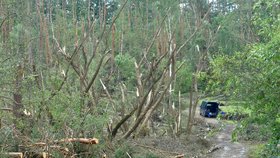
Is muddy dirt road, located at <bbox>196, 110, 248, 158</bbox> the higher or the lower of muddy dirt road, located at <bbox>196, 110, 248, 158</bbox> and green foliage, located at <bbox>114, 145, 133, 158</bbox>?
the lower

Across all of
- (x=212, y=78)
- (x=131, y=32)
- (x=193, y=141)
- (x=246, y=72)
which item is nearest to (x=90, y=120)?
(x=212, y=78)

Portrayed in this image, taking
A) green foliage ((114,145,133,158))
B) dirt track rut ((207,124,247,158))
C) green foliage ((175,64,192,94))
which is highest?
green foliage ((175,64,192,94))

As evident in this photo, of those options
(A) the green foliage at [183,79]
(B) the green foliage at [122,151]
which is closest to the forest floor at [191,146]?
(B) the green foliage at [122,151]

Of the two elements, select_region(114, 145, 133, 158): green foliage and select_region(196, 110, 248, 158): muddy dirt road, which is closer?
select_region(114, 145, 133, 158): green foliage

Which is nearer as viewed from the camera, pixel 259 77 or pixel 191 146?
pixel 259 77

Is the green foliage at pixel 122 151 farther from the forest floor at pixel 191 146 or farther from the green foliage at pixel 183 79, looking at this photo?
the green foliage at pixel 183 79

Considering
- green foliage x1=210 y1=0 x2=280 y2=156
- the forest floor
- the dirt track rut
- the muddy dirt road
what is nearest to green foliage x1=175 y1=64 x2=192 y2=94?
the forest floor

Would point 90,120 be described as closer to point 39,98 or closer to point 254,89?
Result: point 39,98

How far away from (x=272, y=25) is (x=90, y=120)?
17.4 ft

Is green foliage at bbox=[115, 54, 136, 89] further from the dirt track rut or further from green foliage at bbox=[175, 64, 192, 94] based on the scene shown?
the dirt track rut

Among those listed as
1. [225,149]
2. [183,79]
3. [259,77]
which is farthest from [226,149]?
[259,77]

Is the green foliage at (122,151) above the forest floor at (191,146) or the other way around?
above

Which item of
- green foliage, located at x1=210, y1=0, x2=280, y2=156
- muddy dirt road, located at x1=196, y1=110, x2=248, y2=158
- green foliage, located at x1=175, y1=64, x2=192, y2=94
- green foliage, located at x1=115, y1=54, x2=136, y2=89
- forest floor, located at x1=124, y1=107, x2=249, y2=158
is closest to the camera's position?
green foliage, located at x1=210, y1=0, x2=280, y2=156

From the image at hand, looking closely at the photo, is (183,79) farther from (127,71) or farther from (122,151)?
(122,151)
